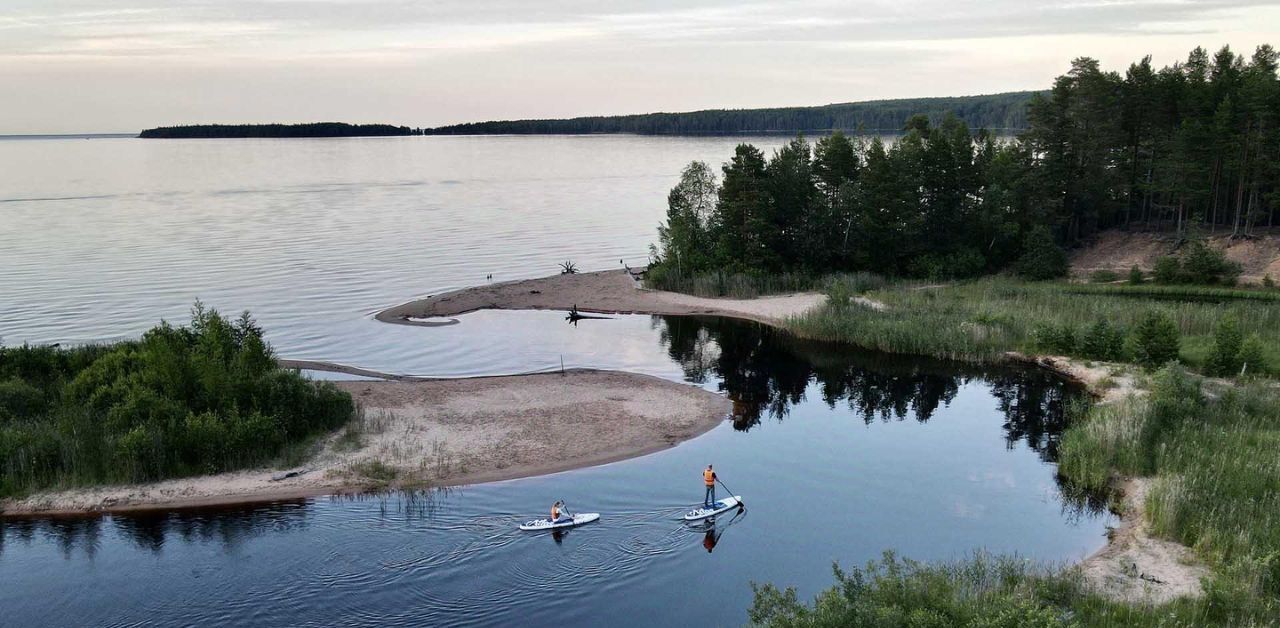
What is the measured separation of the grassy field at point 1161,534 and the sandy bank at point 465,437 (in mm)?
13648

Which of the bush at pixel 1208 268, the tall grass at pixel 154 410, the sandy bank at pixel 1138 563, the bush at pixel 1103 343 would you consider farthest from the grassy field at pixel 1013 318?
the tall grass at pixel 154 410

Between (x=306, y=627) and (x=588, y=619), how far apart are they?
728 centimetres

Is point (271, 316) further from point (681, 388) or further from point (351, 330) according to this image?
point (681, 388)

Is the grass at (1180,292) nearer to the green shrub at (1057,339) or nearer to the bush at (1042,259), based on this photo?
the bush at (1042,259)

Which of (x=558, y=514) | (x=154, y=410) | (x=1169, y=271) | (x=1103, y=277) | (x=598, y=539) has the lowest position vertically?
(x=598, y=539)

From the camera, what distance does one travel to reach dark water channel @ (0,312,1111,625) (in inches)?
985

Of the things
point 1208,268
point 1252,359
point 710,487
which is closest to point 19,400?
point 710,487

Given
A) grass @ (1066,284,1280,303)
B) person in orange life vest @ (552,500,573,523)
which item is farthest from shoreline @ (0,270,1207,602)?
grass @ (1066,284,1280,303)

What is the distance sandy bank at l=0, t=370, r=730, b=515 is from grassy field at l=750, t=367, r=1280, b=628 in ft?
44.8

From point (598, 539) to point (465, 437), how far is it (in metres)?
11.2

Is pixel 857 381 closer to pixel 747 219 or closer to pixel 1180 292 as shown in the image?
pixel 747 219

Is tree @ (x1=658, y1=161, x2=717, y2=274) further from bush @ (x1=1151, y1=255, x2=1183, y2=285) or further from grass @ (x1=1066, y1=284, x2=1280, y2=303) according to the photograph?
bush @ (x1=1151, y1=255, x2=1183, y2=285)

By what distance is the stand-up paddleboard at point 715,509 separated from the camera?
3016 centimetres

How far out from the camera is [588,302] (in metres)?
71.3
